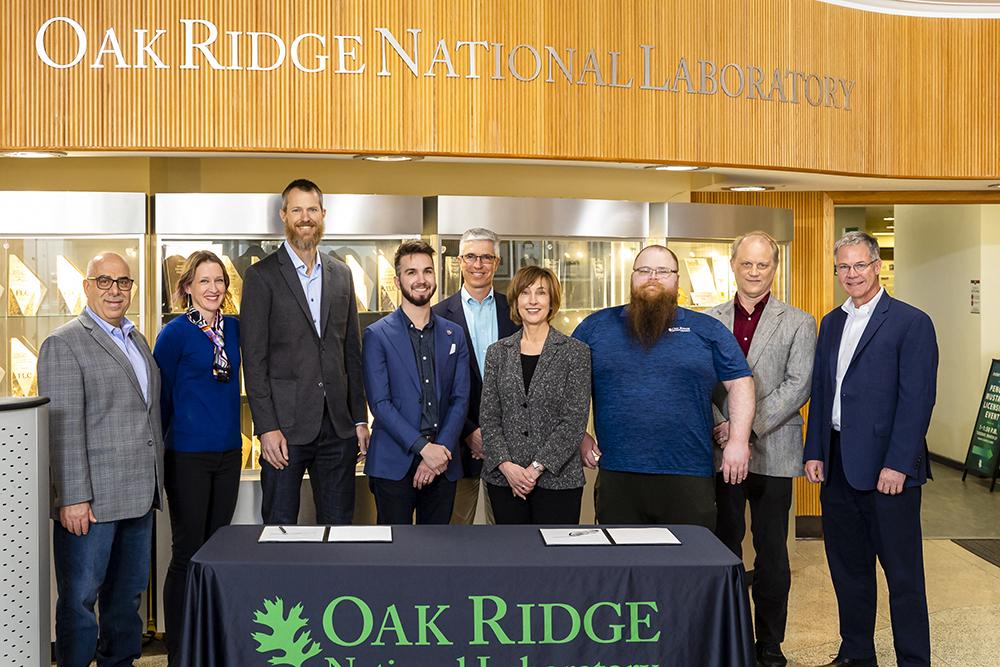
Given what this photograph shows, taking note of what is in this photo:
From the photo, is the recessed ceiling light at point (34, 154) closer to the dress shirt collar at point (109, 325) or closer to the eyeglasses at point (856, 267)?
the dress shirt collar at point (109, 325)

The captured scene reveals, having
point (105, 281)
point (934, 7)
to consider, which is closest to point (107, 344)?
point (105, 281)

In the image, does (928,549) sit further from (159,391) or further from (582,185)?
(159,391)

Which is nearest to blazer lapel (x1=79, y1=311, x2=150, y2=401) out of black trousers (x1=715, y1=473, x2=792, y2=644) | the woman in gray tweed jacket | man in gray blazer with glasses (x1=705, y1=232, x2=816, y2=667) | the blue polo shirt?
the woman in gray tweed jacket

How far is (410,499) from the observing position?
327 cm

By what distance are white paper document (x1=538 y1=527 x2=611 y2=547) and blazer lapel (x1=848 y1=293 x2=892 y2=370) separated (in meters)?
1.28

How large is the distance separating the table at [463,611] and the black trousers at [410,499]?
3.06 feet

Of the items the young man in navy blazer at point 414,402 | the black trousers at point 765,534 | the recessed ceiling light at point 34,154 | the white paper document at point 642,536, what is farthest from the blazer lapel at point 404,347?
the recessed ceiling light at point 34,154

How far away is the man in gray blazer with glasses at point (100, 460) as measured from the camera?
2795mm

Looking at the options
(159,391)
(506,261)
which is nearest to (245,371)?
(159,391)

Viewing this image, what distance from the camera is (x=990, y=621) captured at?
13.0 ft

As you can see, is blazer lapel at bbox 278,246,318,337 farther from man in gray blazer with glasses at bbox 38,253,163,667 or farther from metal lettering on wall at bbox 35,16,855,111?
metal lettering on wall at bbox 35,16,855,111

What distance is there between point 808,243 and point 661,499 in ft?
10.3

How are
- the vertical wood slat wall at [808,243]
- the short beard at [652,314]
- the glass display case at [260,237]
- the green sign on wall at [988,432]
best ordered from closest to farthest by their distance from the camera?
the short beard at [652,314] < the glass display case at [260,237] < the vertical wood slat wall at [808,243] < the green sign on wall at [988,432]

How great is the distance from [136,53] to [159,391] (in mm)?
1518
